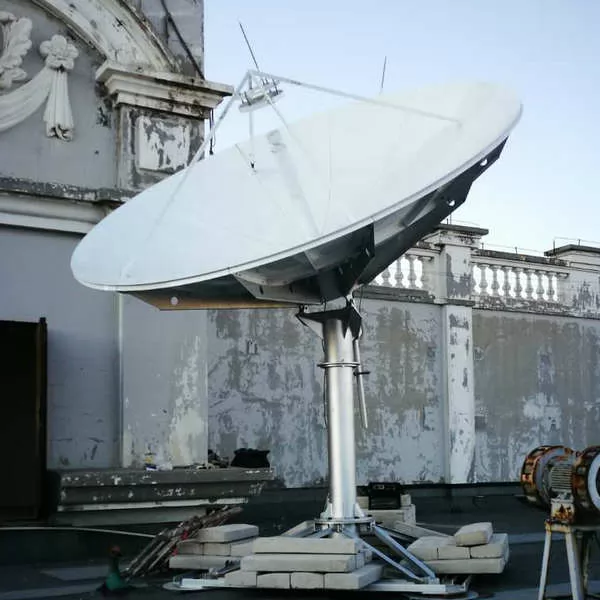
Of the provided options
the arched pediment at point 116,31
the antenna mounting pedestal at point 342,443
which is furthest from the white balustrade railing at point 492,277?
A: the antenna mounting pedestal at point 342,443

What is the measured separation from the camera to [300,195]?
25.8 ft

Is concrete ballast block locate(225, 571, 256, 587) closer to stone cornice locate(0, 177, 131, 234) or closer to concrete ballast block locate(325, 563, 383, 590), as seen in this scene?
concrete ballast block locate(325, 563, 383, 590)

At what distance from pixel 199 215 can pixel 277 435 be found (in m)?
5.48

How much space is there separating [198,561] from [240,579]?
107 centimetres

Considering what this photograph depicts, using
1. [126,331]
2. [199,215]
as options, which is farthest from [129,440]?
[199,215]

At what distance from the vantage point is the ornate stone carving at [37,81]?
10.1 m

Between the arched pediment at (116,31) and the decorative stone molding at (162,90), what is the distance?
0.14m

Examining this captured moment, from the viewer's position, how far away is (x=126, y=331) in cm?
1037

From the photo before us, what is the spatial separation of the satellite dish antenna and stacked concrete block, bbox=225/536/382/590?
34 cm

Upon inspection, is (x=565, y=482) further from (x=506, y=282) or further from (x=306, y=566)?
(x=506, y=282)

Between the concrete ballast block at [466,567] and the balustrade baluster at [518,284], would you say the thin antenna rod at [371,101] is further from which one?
the balustrade baluster at [518,284]

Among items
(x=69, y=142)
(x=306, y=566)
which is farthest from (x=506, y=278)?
(x=306, y=566)

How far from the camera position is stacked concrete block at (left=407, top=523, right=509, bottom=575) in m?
7.63

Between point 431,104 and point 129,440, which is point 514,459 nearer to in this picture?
point 129,440
